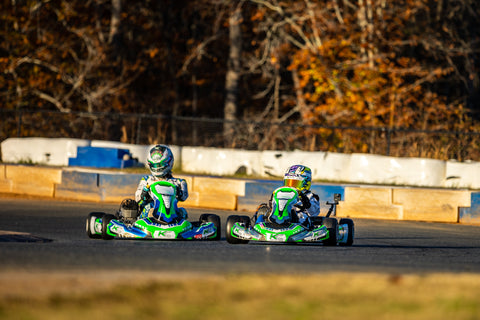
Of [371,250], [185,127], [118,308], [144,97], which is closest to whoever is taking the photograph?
[118,308]

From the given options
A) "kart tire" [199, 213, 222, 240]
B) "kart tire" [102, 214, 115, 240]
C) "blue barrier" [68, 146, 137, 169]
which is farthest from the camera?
"blue barrier" [68, 146, 137, 169]

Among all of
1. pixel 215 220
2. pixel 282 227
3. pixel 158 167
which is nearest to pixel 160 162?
pixel 158 167

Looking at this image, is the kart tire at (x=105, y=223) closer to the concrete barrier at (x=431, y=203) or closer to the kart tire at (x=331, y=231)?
the kart tire at (x=331, y=231)

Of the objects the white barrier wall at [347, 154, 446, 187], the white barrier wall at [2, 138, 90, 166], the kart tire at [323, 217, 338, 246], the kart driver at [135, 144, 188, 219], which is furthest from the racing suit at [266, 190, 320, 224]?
the white barrier wall at [2, 138, 90, 166]

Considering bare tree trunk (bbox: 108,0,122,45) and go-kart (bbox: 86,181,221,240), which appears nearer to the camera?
go-kart (bbox: 86,181,221,240)

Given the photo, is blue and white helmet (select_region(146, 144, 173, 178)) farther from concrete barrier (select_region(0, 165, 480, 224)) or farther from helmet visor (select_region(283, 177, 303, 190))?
concrete barrier (select_region(0, 165, 480, 224))

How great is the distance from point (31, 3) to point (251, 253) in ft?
71.4

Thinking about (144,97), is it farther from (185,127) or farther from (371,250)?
(371,250)

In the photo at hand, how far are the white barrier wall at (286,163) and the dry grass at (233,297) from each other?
11051 millimetres

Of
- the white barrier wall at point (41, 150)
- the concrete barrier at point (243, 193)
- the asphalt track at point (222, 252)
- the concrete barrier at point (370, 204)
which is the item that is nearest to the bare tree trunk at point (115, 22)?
the white barrier wall at point (41, 150)

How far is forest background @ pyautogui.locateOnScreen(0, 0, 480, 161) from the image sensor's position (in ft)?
74.2

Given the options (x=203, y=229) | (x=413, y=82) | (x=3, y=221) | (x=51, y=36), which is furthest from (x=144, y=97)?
(x=203, y=229)

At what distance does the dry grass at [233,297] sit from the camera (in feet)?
17.6

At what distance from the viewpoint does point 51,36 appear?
2930 cm
